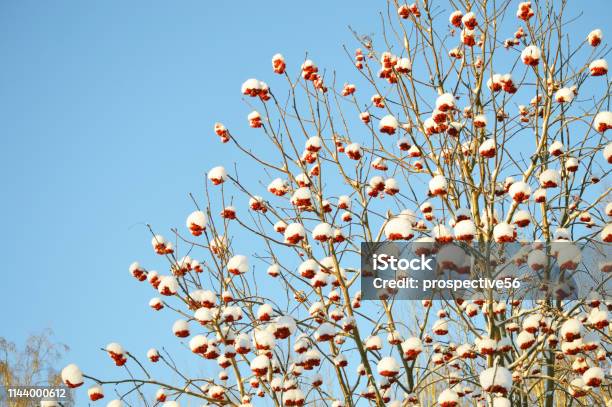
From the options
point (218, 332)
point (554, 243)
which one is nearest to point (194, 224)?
point (218, 332)

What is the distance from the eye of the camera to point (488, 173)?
4723mm

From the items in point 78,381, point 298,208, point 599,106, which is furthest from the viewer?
point 599,106

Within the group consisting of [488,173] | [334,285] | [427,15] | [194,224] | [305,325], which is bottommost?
[305,325]

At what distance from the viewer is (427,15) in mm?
5141

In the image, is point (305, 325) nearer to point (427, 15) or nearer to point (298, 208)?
point (298, 208)

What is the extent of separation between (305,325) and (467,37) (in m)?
2.20

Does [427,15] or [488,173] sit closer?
[488,173]

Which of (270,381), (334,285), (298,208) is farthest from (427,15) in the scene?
(270,381)

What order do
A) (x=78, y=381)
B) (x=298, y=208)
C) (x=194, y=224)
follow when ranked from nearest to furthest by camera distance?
(x=78, y=381) → (x=194, y=224) → (x=298, y=208)

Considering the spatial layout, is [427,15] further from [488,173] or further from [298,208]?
[298,208]

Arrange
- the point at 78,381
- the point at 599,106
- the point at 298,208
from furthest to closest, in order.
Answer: the point at 599,106, the point at 298,208, the point at 78,381

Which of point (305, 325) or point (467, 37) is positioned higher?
point (467, 37)

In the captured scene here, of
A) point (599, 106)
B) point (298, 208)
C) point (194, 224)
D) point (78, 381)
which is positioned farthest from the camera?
point (599, 106)

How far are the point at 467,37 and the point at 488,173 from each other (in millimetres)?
933
